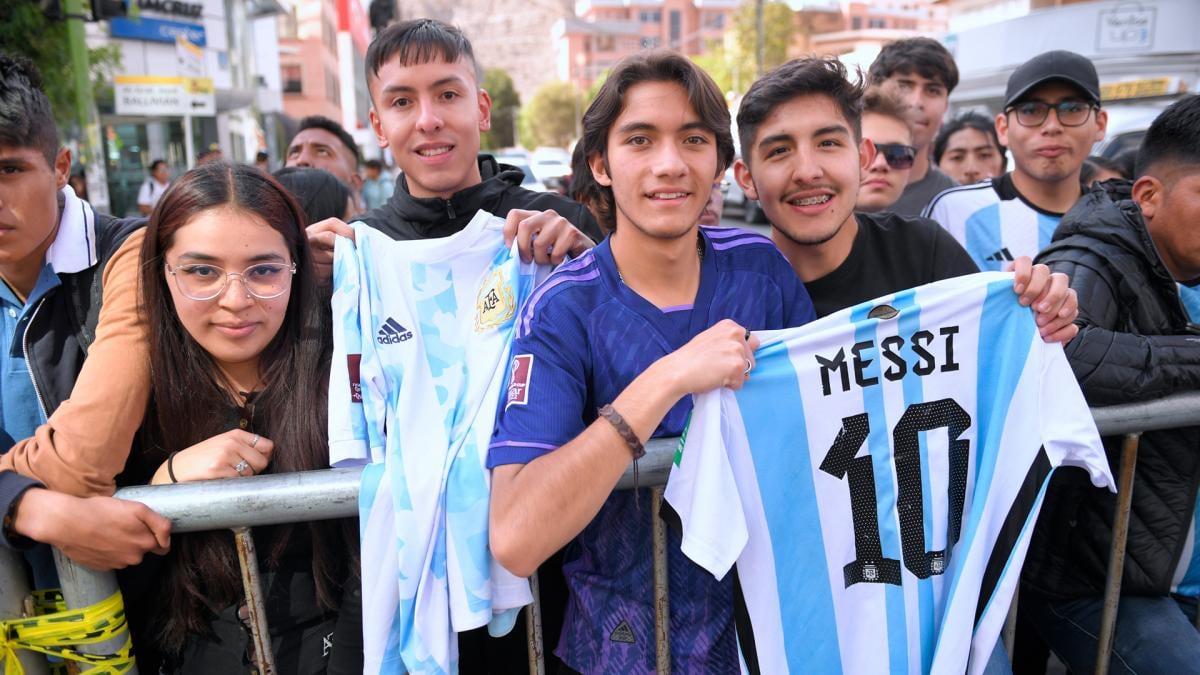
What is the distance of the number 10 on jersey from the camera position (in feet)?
6.35

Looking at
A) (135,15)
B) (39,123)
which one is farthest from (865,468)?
(135,15)

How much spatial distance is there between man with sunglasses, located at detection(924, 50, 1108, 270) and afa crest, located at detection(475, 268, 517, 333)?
7.21ft

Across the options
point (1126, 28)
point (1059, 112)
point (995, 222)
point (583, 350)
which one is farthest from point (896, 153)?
point (1126, 28)

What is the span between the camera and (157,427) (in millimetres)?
2150

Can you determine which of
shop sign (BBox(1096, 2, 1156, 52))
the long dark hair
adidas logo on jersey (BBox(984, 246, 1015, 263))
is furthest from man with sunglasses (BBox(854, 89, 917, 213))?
shop sign (BBox(1096, 2, 1156, 52))

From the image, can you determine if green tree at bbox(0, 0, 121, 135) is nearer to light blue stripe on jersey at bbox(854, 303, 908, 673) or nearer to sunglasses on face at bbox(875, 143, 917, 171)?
sunglasses on face at bbox(875, 143, 917, 171)

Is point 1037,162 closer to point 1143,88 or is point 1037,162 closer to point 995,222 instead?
point 995,222

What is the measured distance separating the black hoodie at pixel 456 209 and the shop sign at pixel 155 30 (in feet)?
66.0

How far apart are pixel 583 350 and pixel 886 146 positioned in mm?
2376

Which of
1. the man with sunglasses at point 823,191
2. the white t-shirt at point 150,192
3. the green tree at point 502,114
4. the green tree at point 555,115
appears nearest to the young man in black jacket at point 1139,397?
the man with sunglasses at point 823,191

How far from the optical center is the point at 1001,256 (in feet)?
10.9

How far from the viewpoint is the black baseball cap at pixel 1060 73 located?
3314mm

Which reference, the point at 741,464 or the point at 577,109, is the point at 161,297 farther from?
the point at 577,109

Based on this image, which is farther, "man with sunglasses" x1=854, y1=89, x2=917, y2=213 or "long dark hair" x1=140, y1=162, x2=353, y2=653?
"man with sunglasses" x1=854, y1=89, x2=917, y2=213
